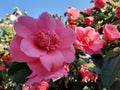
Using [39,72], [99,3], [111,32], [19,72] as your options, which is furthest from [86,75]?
[99,3]

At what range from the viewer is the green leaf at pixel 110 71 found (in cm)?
95

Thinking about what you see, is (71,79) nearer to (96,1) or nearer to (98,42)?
(98,42)

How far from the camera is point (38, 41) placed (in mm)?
987

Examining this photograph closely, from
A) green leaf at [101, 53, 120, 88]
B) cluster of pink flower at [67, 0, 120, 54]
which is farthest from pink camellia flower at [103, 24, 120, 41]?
green leaf at [101, 53, 120, 88]

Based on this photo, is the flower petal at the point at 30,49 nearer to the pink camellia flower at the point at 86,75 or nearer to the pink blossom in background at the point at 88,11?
the pink camellia flower at the point at 86,75

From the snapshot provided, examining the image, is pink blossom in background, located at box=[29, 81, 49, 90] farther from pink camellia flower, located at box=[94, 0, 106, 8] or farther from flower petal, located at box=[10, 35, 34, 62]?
pink camellia flower, located at box=[94, 0, 106, 8]

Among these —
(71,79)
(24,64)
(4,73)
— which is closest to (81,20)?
(4,73)

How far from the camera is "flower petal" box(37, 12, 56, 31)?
984 millimetres

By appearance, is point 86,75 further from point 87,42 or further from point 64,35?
point 64,35

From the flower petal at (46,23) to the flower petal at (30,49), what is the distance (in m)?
0.06

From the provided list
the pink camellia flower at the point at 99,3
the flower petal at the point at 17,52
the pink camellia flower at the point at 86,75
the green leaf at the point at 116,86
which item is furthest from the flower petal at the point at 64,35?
the pink camellia flower at the point at 99,3

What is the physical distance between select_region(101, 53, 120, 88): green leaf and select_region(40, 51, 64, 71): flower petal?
0.13 metres

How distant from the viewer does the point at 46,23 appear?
988 millimetres

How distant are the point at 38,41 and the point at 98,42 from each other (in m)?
0.28
